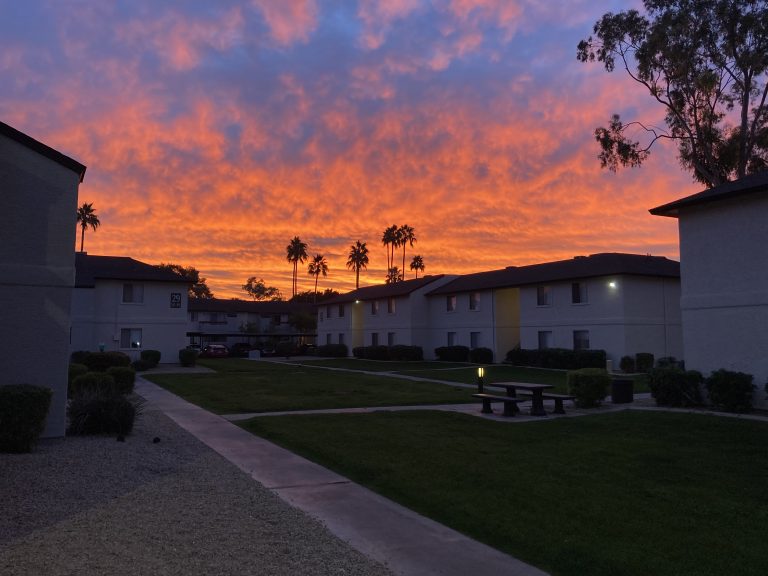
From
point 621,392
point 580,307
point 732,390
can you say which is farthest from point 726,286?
point 580,307

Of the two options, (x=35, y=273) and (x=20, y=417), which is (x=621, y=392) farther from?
(x=35, y=273)

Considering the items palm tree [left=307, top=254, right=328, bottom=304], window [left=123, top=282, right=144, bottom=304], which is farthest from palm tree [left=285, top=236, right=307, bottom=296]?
window [left=123, top=282, right=144, bottom=304]

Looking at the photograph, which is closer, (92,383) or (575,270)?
(92,383)

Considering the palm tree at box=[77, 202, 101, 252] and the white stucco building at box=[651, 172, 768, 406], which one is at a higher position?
the palm tree at box=[77, 202, 101, 252]

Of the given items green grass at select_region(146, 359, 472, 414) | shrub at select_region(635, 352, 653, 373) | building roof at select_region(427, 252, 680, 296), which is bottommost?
green grass at select_region(146, 359, 472, 414)

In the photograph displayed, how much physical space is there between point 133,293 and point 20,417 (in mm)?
33072

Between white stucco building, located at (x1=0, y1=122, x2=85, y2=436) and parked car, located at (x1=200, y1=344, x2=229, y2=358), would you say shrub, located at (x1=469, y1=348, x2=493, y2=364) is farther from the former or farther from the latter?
white stucco building, located at (x1=0, y1=122, x2=85, y2=436)

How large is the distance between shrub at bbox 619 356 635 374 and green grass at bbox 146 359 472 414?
45.7 feet

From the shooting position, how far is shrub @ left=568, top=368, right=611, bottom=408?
56.9ft

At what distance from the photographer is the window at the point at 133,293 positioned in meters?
40.8

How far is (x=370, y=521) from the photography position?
6746 mm

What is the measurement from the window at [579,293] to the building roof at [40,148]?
31230 millimetres

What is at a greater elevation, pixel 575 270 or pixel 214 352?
pixel 575 270

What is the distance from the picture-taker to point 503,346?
44.0 m
